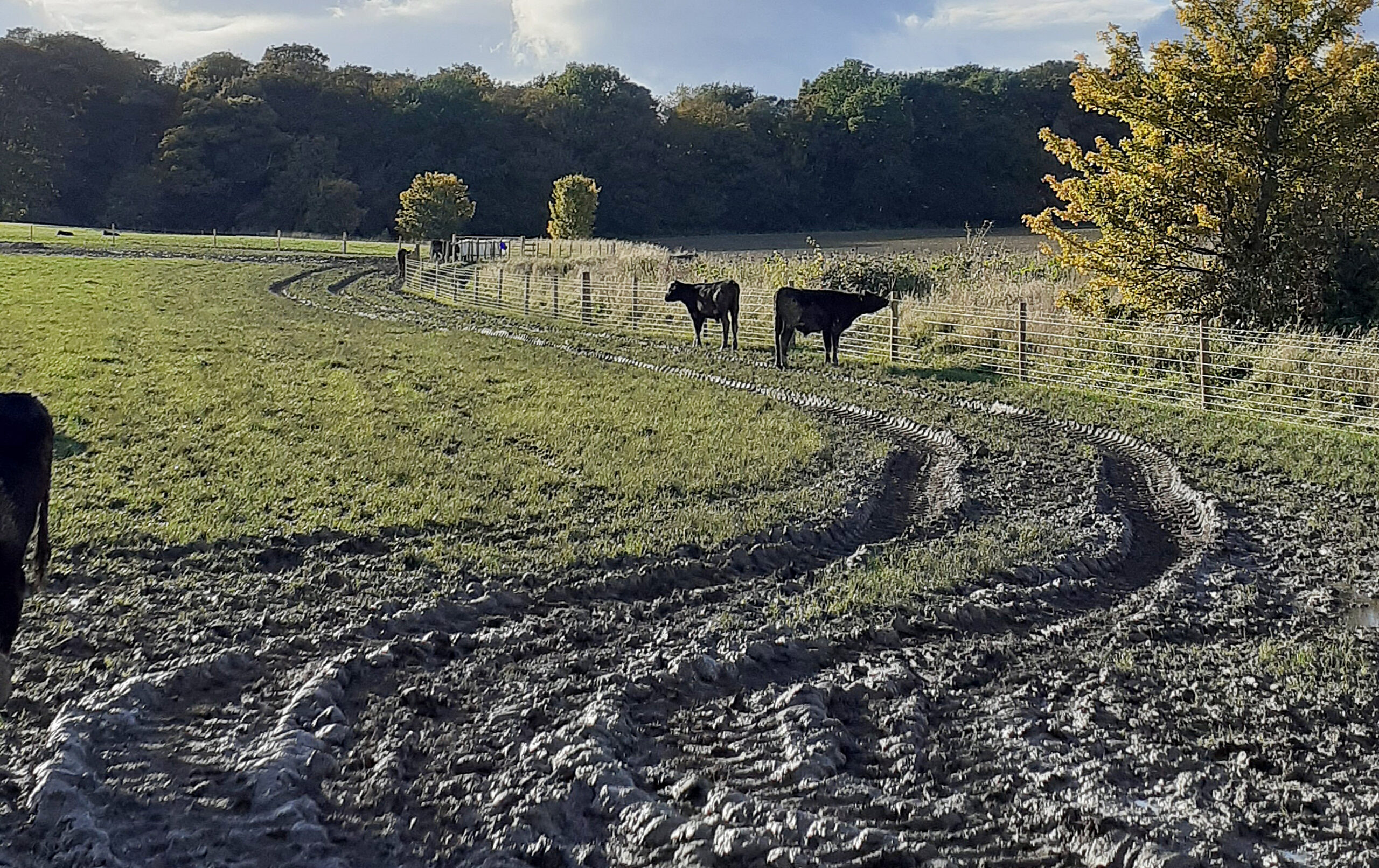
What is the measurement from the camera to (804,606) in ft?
18.1

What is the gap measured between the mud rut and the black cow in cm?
1079

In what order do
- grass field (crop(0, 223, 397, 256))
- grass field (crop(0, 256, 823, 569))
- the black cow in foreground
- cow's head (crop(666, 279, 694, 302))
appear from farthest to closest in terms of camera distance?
grass field (crop(0, 223, 397, 256)) → cow's head (crop(666, 279, 694, 302)) → grass field (crop(0, 256, 823, 569)) → the black cow in foreground

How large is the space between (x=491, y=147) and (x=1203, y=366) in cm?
7013

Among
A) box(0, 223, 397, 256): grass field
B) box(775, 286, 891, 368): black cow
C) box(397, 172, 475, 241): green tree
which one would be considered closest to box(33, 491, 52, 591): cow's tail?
box(775, 286, 891, 368): black cow

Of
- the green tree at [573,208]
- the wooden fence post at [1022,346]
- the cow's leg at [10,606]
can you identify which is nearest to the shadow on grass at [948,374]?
the wooden fence post at [1022,346]

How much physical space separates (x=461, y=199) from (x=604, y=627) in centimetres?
5315

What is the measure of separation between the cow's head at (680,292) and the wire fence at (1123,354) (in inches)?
26.6

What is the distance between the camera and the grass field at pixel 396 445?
22.1ft

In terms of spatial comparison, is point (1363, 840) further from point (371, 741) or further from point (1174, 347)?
point (1174, 347)

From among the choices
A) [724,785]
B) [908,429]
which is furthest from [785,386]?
[724,785]

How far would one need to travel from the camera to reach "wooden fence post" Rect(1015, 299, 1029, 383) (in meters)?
15.0

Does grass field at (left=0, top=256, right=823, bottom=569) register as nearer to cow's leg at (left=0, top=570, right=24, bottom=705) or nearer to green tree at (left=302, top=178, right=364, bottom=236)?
cow's leg at (left=0, top=570, right=24, bottom=705)

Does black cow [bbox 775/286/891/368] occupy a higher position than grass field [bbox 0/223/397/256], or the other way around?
grass field [bbox 0/223/397/256]

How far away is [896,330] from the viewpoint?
17250 mm
